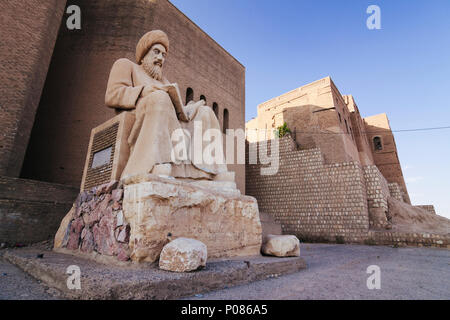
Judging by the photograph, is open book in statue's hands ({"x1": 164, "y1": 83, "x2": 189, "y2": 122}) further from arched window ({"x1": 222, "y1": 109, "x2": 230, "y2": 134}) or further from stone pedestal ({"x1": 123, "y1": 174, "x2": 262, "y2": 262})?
arched window ({"x1": 222, "y1": 109, "x2": 230, "y2": 134})

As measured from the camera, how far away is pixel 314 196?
32.7 feet

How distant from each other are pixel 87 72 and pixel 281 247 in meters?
8.17

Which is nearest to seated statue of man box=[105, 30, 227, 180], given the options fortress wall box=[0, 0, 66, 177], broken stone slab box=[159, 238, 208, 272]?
broken stone slab box=[159, 238, 208, 272]

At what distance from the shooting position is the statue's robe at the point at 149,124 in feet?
7.45

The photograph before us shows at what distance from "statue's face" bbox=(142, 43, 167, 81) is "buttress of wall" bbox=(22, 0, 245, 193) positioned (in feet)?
15.1

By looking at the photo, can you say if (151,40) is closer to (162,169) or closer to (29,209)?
(162,169)

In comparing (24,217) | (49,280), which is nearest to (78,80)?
(24,217)

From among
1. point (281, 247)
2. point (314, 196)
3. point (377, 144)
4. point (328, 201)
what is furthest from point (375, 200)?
point (377, 144)

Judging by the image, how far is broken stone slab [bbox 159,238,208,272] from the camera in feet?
5.19

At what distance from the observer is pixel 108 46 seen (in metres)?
7.68

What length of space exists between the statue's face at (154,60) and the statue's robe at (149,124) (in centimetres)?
14
